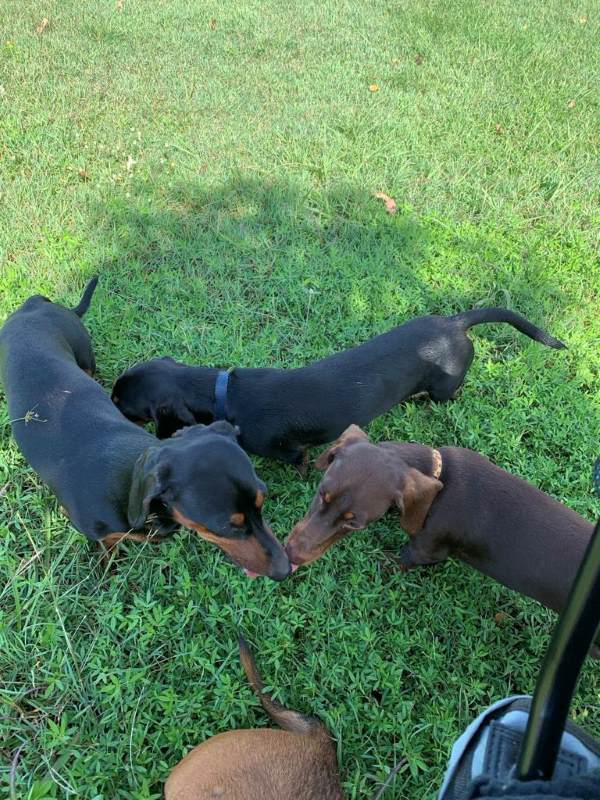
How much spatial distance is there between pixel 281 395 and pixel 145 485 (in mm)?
1095

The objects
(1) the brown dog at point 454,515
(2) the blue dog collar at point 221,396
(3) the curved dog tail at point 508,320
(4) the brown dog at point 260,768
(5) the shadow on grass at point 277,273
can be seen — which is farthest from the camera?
(5) the shadow on grass at point 277,273

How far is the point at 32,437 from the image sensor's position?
2.99 m

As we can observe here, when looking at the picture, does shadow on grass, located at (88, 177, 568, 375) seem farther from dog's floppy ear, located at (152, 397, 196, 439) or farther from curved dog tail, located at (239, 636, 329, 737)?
curved dog tail, located at (239, 636, 329, 737)

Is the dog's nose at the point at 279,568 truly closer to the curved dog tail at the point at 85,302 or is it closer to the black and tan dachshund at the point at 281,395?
the black and tan dachshund at the point at 281,395

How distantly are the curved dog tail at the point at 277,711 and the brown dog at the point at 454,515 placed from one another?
1.64ft

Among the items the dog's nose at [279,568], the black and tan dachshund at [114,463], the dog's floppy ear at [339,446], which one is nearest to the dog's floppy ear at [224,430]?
the black and tan dachshund at [114,463]

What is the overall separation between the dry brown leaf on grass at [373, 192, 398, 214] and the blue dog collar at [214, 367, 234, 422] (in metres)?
2.55

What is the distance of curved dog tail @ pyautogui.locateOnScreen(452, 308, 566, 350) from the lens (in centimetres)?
361

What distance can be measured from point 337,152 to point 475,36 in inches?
129

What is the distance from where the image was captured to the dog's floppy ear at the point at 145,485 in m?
2.47

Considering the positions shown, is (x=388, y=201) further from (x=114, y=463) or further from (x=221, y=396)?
(x=114, y=463)

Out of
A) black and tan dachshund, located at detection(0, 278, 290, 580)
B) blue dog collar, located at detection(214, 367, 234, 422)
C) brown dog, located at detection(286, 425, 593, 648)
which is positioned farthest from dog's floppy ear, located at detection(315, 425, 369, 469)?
blue dog collar, located at detection(214, 367, 234, 422)

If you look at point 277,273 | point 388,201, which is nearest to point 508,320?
point 277,273

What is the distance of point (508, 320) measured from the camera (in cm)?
364
